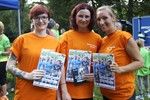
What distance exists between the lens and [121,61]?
3014mm

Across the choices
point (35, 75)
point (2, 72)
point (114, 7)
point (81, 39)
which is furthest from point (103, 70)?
point (114, 7)

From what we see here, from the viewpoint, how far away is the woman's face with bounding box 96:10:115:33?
10.1ft

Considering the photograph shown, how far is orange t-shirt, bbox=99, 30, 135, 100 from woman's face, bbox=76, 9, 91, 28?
11.3 inches

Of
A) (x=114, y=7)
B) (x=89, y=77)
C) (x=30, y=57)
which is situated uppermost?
(x=114, y=7)

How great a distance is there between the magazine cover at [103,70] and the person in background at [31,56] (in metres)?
0.44

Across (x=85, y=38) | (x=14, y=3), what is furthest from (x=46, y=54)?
(x=14, y=3)

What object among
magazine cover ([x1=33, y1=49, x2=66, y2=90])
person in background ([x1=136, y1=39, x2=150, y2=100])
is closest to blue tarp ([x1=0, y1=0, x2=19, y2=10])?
person in background ([x1=136, y1=39, x2=150, y2=100])

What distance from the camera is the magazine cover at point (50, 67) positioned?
2.89 meters

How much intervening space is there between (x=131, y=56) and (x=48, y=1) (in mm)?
34464

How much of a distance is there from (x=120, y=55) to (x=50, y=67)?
0.68m

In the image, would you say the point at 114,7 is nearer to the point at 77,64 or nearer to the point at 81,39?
the point at 81,39

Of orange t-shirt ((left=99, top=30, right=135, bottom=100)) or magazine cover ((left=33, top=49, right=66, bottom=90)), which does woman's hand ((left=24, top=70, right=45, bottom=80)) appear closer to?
magazine cover ((left=33, top=49, right=66, bottom=90))

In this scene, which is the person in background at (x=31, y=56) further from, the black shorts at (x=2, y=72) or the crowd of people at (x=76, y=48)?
the black shorts at (x=2, y=72)

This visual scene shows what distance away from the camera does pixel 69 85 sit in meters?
3.20
